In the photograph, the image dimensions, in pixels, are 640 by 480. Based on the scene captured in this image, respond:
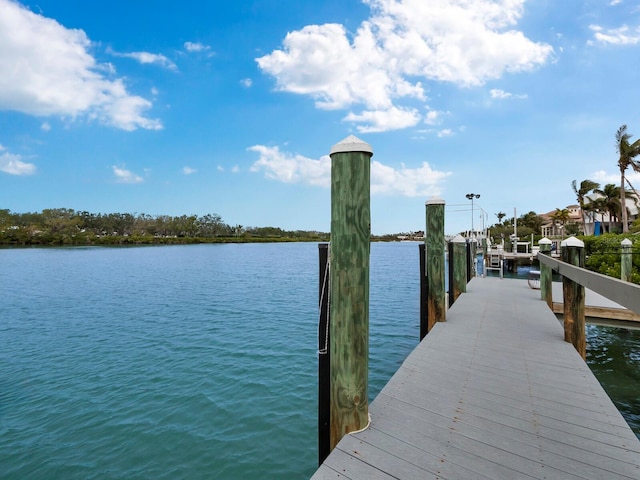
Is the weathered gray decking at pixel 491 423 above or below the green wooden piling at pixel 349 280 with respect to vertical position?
below

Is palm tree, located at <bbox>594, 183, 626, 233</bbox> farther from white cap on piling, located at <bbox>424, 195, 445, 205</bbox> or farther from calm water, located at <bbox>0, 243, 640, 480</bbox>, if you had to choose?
white cap on piling, located at <bbox>424, 195, 445, 205</bbox>

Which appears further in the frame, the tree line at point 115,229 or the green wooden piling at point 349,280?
the tree line at point 115,229

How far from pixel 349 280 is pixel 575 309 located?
4.22 metres

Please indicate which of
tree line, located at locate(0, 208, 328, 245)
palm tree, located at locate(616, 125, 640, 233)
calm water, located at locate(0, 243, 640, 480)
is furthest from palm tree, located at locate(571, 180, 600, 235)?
tree line, located at locate(0, 208, 328, 245)

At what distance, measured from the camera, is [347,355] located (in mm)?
2664

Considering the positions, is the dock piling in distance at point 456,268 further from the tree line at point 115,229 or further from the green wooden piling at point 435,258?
the tree line at point 115,229

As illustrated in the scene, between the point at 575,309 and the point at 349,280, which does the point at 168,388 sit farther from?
the point at 575,309

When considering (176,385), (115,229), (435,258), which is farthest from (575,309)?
(115,229)

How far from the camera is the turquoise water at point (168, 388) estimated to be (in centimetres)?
411

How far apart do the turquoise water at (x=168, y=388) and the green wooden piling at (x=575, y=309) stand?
316 centimetres

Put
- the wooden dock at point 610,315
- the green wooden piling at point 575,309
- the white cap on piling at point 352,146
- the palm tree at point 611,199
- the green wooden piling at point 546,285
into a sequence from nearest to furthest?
the white cap on piling at point 352,146 → the green wooden piling at point 575,309 → the wooden dock at point 610,315 → the green wooden piling at point 546,285 → the palm tree at point 611,199

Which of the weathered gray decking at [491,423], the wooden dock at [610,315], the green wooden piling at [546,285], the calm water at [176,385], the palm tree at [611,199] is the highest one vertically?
the palm tree at [611,199]

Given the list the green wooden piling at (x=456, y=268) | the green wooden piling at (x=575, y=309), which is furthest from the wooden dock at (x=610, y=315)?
the green wooden piling at (x=575, y=309)

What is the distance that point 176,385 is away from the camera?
622cm
